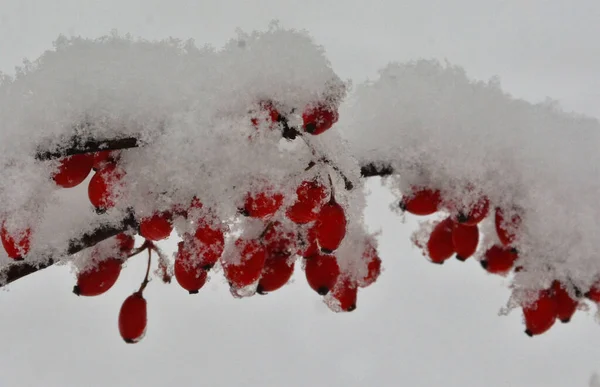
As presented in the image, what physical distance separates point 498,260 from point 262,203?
Answer: 810 millimetres

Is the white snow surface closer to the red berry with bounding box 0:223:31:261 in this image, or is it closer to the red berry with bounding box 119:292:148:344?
the red berry with bounding box 0:223:31:261

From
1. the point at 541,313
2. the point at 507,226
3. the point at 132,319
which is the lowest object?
the point at 541,313

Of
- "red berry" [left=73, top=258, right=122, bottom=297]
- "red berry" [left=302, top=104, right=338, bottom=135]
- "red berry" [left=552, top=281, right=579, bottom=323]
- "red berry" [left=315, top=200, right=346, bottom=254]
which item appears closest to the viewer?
"red berry" [left=302, top=104, right=338, bottom=135]

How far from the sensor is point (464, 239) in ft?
4.38

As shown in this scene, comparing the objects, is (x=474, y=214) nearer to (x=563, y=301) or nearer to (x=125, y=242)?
(x=563, y=301)

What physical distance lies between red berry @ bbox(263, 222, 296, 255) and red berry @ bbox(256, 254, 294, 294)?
0.5 inches

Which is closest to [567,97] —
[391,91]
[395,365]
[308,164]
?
[395,365]

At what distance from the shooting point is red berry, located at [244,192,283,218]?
0.98 m

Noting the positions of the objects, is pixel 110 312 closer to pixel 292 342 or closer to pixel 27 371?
pixel 27 371

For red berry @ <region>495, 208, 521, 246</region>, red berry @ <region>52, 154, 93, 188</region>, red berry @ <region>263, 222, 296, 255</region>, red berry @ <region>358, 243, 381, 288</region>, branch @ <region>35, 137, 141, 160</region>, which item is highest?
branch @ <region>35, 137, 141, 160</region>

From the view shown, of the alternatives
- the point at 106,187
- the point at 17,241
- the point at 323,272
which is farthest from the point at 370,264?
the point at 17,241

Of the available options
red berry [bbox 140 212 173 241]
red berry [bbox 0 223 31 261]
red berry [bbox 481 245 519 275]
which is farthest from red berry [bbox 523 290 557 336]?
red berry [bbox 0 223 31 261]

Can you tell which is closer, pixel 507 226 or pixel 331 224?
pixel 331 224

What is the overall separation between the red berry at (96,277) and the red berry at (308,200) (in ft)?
1.67
